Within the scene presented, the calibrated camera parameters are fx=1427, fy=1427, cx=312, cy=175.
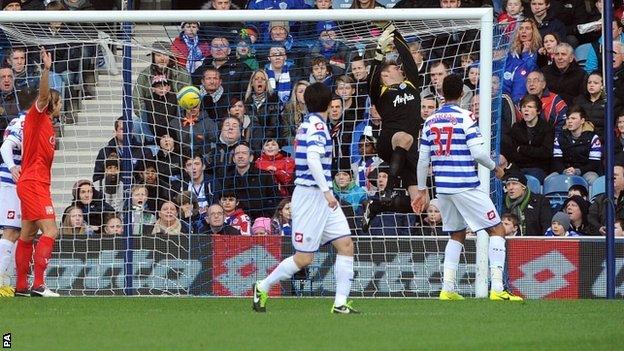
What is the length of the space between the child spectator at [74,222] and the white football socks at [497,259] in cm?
503

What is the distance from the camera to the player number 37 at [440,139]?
13867 millimetres

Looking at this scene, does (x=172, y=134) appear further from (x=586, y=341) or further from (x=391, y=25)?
(x=586, y=341)

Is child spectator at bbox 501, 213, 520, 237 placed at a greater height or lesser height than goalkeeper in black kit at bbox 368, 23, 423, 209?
lesser

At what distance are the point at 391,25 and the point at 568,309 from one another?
4461 millimetres

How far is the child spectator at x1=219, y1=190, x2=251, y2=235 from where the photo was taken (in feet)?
55.3

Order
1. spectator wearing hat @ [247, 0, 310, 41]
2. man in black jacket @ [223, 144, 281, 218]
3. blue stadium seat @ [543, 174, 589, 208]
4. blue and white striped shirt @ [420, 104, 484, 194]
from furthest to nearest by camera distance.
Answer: spectator wearing hat @ [247, 0, 310, 41] → blue stadium seat @ [543, 174, 589, 208] → man in black jacket @ [223, 144, 281, 218] → blue and white striped shirt @ [420, 104, 484, 194]

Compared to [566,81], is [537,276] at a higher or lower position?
lower

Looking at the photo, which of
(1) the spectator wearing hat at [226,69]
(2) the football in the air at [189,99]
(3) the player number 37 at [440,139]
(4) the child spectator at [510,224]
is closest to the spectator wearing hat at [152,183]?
(2) the football in the air at [189,99]

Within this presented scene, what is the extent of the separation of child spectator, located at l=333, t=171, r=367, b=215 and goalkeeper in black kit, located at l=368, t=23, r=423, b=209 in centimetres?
41

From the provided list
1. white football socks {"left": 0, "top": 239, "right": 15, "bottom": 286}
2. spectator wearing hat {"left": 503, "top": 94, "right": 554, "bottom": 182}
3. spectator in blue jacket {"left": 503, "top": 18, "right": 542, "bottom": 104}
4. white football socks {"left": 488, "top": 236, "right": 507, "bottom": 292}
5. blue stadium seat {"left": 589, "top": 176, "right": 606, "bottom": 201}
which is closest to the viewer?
white football socks {"left": 488, "top": 236, "right": 507, "bottom": 292}

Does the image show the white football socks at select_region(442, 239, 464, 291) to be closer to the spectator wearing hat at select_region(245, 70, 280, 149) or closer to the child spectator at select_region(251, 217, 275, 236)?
the child spectator at select_region(251, 217, 275, 236)

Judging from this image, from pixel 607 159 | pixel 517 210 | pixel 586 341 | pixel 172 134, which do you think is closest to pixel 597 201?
pixel 517 210

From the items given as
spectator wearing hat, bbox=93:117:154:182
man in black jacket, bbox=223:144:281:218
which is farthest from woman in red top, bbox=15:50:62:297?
man in black jacket, bbox=223:144:281:218

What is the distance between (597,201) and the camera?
1734cm
